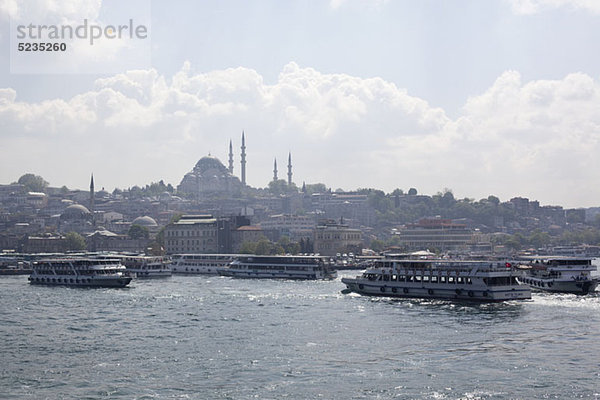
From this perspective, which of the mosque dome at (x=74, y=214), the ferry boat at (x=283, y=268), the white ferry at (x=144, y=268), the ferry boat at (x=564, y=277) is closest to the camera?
the ferry boat at (x=564, y=277)

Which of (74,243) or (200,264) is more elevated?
(74,243)

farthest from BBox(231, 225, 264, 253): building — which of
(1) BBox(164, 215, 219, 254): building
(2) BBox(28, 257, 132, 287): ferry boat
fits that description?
(2) BBox(28, 257, 132, 287): ferry boat

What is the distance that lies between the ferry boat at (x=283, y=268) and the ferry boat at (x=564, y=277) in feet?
76.8

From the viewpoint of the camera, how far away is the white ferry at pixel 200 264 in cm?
9862

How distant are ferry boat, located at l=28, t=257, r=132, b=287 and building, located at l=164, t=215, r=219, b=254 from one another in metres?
61.0

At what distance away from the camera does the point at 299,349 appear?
126 ft

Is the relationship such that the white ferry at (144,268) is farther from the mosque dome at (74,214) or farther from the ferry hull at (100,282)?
the mosque dome at (74,214)

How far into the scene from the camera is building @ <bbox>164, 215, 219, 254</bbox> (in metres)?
140

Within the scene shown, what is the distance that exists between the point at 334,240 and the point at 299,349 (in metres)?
109

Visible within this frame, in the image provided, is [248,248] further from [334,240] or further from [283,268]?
[283,268]

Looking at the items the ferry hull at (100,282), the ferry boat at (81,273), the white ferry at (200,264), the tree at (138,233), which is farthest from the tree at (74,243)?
the ferry hull at (100,282)

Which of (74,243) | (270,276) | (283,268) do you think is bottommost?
(270,276)

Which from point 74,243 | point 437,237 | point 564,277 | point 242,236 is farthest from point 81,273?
point 437,237

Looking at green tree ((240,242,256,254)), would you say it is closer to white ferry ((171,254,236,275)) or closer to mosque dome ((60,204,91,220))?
white ferry ((171,254,236,275))
